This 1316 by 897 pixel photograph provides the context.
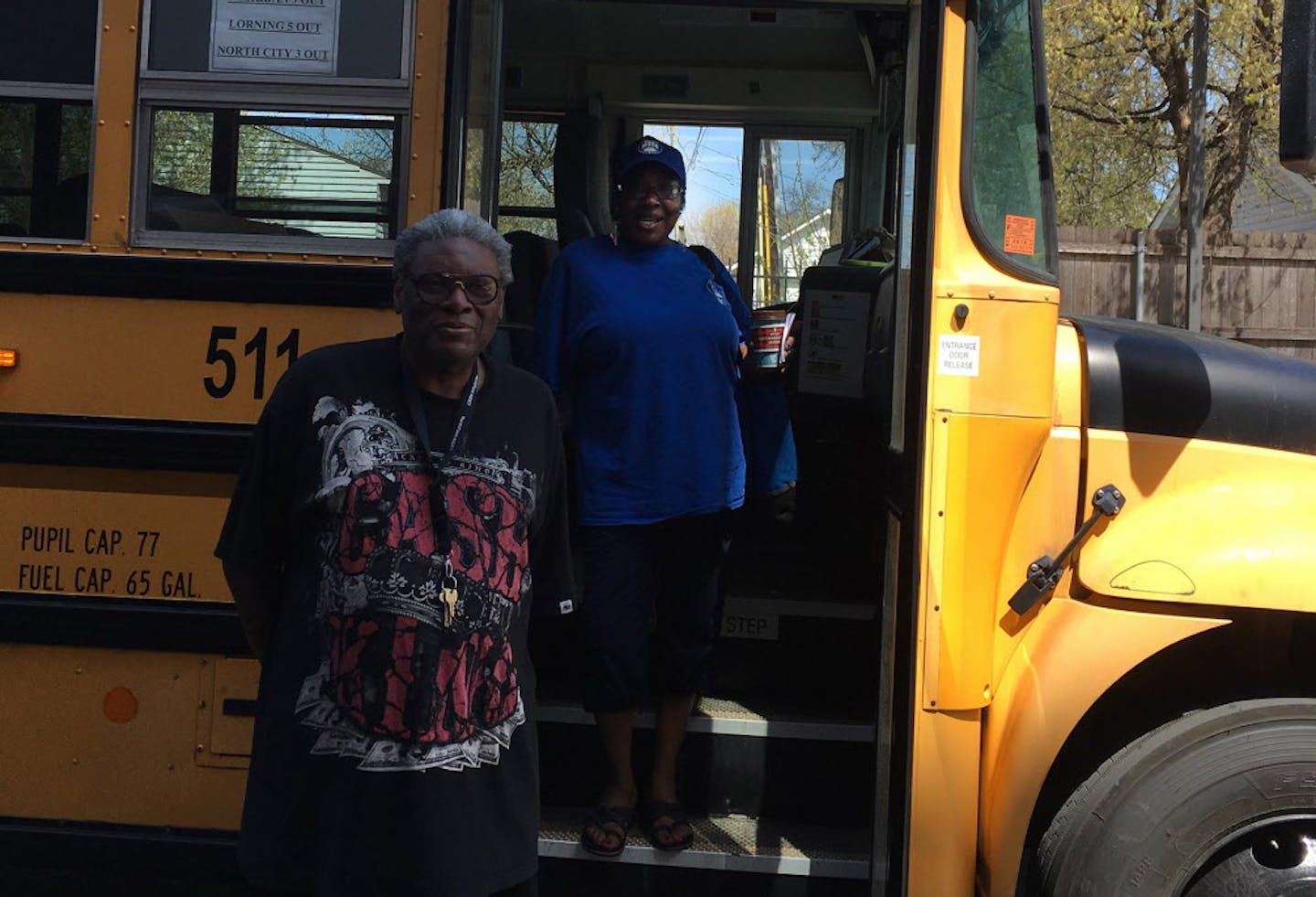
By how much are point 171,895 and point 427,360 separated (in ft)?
7.46

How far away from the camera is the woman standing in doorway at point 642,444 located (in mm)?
3139

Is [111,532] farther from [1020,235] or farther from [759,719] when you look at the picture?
[1020,235]

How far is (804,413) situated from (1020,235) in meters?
1.09

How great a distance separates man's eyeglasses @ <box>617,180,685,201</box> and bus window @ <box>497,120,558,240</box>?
4.95 ft

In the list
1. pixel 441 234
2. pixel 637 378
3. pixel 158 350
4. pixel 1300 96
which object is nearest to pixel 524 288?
pixel 637 378

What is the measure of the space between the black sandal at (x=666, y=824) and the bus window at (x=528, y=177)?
2.24 m

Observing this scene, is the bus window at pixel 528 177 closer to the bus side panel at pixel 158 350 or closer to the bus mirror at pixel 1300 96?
the bus side panel at pixel 158 350

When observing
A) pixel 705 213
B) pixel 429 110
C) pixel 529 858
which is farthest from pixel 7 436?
pixel 705 213

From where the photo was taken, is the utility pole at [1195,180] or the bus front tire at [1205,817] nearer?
the bus front tire at [1205,817]

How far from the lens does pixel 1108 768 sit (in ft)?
8.63

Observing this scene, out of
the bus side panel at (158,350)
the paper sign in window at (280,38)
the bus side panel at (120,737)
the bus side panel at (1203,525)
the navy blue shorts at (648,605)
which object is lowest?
the bus side panel at (120,737)

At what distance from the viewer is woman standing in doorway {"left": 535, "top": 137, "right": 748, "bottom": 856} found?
314 centimetres

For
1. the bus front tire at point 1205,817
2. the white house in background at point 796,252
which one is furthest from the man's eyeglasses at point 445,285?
the white house in background at point 796,252

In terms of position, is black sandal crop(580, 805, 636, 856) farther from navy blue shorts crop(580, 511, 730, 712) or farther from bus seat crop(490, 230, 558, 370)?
bus seat crop(490, 230, 558, 370)
